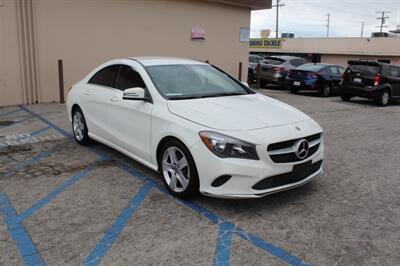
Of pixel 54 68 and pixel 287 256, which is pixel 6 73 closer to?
pixel 54 68

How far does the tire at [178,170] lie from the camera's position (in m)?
4.31

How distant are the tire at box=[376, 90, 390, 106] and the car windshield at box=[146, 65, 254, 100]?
9.80 meters

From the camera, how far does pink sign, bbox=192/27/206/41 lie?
49.8 ft

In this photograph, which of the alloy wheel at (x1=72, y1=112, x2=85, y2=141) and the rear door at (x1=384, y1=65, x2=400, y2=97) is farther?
the rear door at (x1=384, y1=65, x2=400, y2=97)

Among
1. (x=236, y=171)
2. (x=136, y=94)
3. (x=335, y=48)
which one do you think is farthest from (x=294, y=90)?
(x=335, y=48)

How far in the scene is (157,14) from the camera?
13.8 m

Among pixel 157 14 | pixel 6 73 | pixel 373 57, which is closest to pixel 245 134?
pixel 6 73

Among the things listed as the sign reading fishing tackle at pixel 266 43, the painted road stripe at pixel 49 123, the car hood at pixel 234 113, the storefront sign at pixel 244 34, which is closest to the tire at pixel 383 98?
the storefront sign at pixel 244 34

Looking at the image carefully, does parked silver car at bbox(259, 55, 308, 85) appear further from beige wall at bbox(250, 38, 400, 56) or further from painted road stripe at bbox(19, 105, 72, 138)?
beige wall at bbox(250, 38, 400, 56)

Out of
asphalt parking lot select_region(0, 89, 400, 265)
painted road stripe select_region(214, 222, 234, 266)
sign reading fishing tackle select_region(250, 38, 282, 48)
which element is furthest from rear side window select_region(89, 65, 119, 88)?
sign reading fishing tackle select_region(250, 38, 282, 48)

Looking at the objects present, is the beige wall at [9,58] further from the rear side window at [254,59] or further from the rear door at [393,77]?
the rear side window at [254,59]

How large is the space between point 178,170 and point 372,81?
1146cm

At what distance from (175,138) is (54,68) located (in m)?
8.51

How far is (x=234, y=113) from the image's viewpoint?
4.57m
